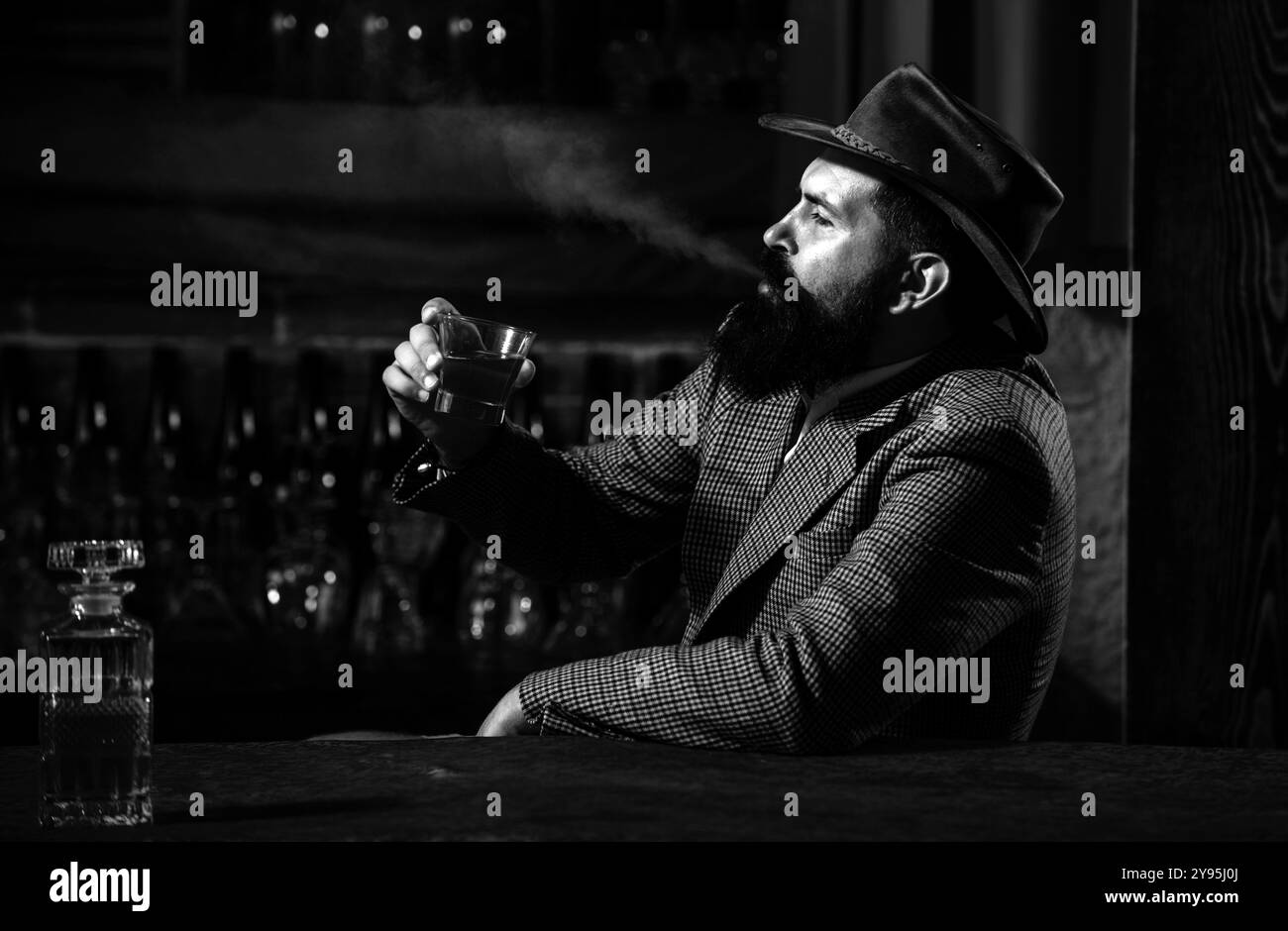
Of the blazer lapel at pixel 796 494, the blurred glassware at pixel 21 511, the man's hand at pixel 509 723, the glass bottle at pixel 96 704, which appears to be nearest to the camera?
the glass bottle at pixel 96 704

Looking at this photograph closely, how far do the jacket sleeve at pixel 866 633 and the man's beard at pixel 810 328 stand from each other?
31 cm

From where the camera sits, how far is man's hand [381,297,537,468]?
1.99 m

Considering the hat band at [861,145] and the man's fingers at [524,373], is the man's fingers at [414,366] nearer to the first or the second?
the man's fingers at [524,373]

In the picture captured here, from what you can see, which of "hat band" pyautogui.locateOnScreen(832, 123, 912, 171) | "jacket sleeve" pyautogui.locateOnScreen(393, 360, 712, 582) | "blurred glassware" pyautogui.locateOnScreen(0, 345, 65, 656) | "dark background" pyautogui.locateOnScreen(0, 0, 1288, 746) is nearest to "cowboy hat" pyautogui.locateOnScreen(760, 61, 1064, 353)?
"hat band" pyautogui.locateOnScreen(832, 123, 912, 171)

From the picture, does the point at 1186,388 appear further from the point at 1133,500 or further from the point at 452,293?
the point at 452,293

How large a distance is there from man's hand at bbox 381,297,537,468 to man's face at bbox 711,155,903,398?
14.9 inches

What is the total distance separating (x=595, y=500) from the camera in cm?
251

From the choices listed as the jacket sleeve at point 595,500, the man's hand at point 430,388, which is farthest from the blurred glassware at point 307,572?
the man's hand at point 430,388

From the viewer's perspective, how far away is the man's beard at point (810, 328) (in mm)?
2260

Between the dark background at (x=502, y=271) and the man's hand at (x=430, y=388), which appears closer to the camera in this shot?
the man's hand at (x=430, y=388)

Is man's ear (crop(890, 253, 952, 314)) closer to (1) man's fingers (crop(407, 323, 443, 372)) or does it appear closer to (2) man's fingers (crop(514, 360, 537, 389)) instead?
(2) man's fingers (crop(514, 360, 537, 389))

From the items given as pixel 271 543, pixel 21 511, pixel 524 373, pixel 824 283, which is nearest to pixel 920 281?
pixel 824 283

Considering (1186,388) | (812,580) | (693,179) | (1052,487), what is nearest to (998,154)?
(1052,487)

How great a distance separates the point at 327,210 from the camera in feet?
10.2
